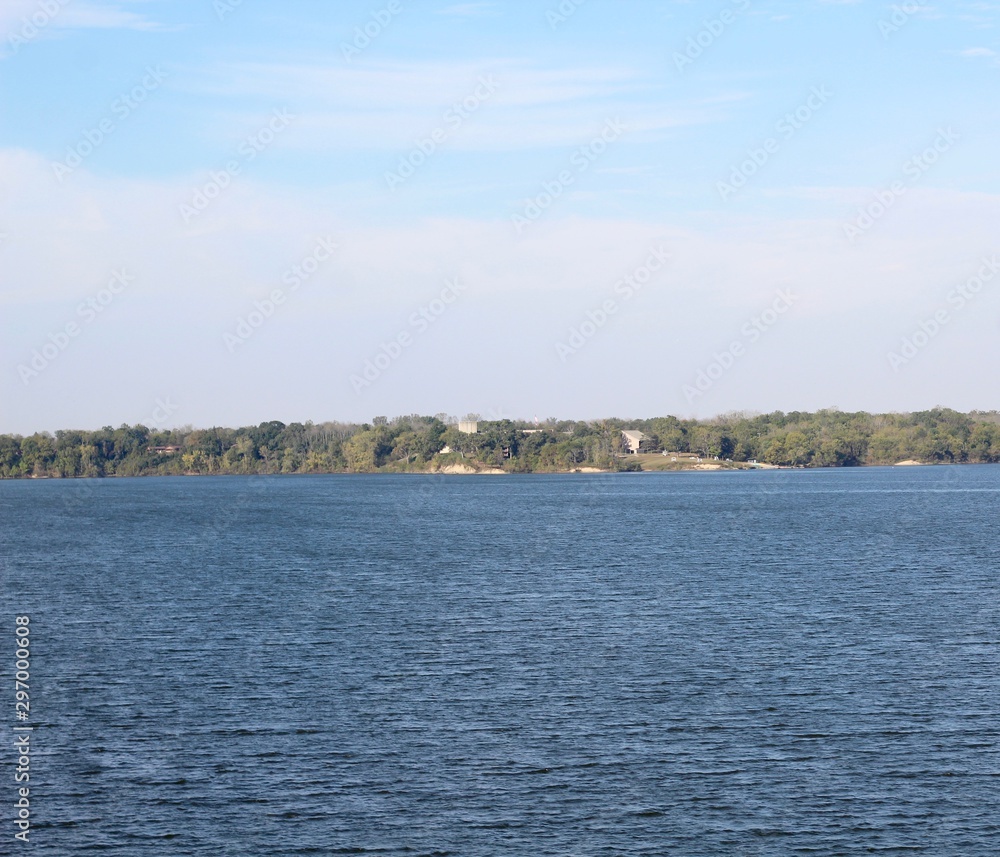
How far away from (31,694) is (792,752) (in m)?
22.7

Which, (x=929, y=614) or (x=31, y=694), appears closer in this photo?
(x=31, y=694)

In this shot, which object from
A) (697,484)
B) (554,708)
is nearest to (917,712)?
(554,708)

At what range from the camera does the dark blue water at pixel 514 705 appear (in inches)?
926

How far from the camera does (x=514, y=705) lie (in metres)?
32.2

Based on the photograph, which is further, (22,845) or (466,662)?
(466,662)

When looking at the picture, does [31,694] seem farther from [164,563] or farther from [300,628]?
[164,563]

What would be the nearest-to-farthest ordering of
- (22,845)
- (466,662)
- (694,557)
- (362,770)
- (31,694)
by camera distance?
(22,845)
(362,770)
(31,694)
(466,662)
(694,557)

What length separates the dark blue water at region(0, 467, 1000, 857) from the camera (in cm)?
2352

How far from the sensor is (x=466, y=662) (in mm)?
38062

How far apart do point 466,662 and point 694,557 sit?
3640cm

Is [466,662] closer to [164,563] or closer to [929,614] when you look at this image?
[929,614]

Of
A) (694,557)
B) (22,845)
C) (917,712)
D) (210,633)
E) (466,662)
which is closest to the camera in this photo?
(22,845)

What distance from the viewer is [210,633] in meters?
44.3

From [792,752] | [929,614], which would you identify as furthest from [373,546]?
[792,752]
